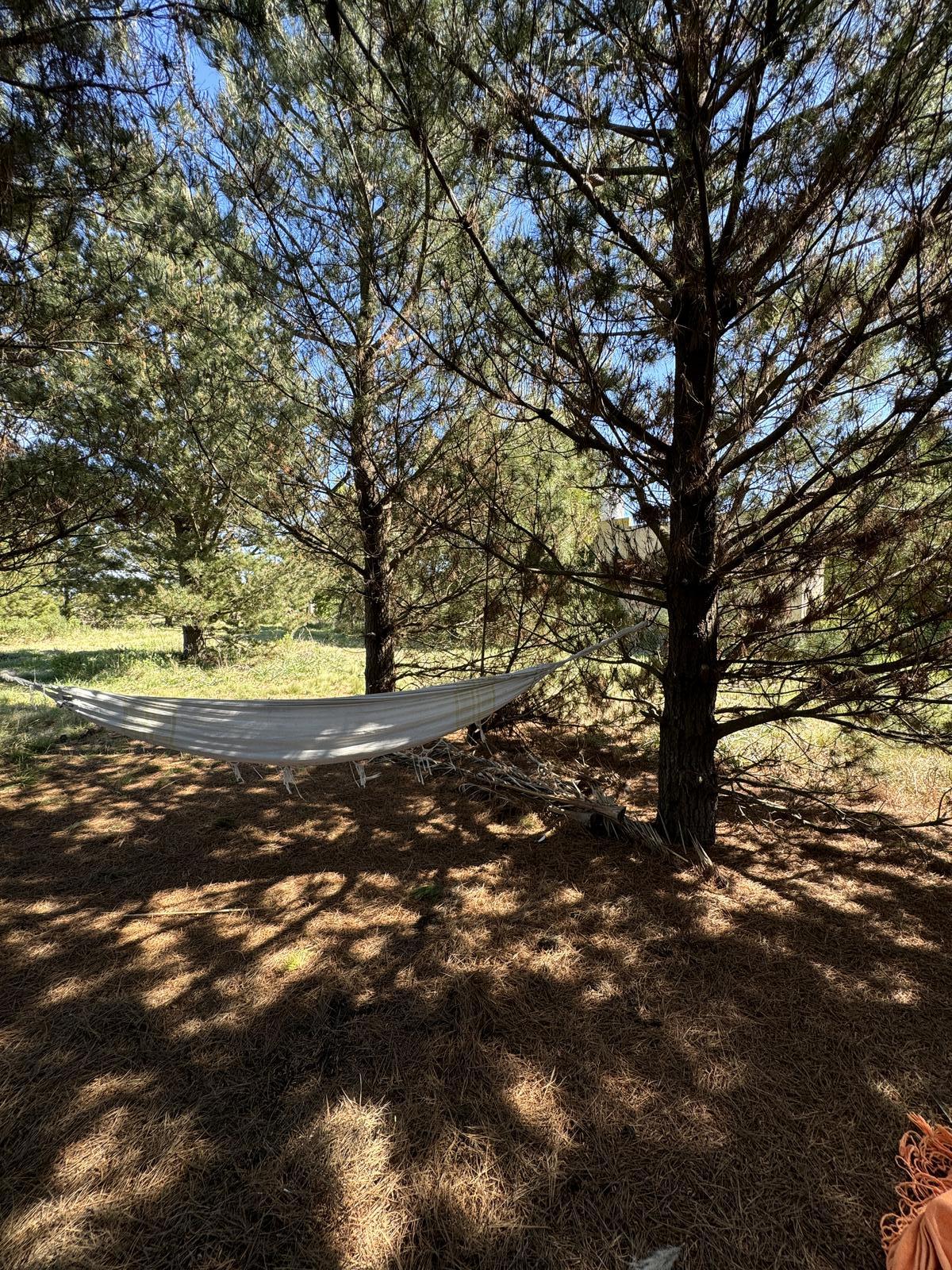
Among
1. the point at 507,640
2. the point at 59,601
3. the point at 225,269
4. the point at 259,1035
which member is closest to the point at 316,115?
the point at 225,269

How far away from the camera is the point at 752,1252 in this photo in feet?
3.08

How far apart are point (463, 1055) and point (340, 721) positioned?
53.1 inches

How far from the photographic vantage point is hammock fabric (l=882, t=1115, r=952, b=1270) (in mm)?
857

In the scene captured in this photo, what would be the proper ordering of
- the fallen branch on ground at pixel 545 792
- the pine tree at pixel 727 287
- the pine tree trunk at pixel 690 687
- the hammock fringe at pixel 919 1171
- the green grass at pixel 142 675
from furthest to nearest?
the green grass at pixel 142 675
the fallen branch on ground at pixel 545 792
the pine tree trunk at pixel 690 687
the pine tree at pixel 727 287
the hammock fringe at pixel 919 1171

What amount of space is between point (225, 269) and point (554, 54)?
6.02 ft

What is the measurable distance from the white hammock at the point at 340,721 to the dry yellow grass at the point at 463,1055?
48 cm

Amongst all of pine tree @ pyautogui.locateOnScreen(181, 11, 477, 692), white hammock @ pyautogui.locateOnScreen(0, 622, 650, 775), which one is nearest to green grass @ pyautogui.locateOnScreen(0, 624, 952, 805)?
white hammock @ pyautogui.locateOnScreen(0, 622, 650, 775)

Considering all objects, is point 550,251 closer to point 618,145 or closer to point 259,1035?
point 618,145

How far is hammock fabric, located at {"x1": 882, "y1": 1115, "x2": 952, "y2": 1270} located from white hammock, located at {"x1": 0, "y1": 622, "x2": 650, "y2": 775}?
5.29 feet

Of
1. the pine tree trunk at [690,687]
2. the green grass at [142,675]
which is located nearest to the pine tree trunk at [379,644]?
the pine tree trunk at [690,687]

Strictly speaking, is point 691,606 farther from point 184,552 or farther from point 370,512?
point 184,552

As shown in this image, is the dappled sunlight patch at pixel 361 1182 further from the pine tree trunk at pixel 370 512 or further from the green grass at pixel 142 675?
the green grass at pixel 142 675

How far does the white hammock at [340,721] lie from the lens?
7.70 feet

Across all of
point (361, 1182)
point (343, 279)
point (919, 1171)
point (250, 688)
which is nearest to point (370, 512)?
point (343, 279)
